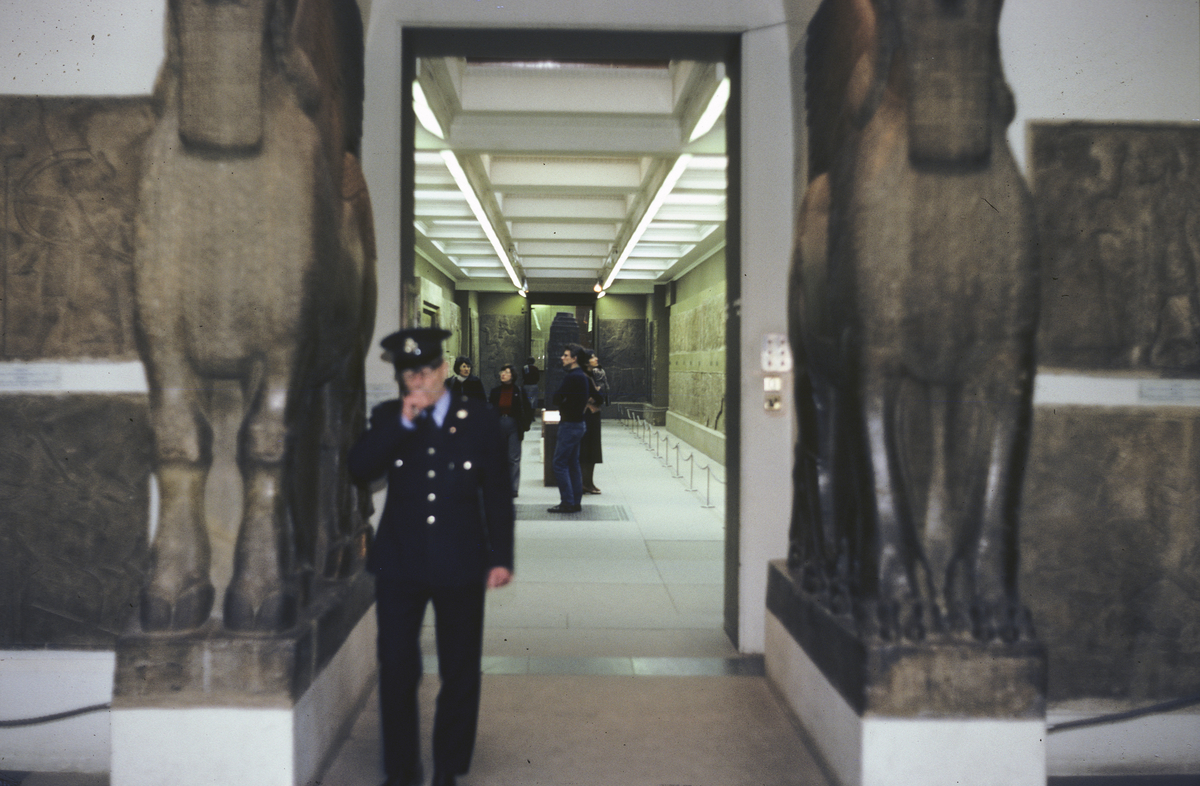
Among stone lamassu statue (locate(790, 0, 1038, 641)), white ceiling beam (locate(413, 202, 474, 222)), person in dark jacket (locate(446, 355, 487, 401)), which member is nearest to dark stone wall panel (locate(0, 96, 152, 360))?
stone lamassu statue (locate(790, 0, 1038, 641))

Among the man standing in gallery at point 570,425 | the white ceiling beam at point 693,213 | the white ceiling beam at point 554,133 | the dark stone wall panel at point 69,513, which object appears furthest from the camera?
the white ceiling beam at point 693,213

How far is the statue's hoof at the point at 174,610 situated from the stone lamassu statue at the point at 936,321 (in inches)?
92.8

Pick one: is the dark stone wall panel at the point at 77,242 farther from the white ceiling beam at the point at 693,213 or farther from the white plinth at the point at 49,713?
the white ceiling beam at the point at 693,213

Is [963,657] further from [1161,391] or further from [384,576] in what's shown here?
[384,576]

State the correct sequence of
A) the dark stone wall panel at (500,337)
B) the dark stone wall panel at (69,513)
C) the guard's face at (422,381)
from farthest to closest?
the dark stone wall panel at (500,337)
the dark stone wall panel at (69,513)
the guard's face at (422,381)

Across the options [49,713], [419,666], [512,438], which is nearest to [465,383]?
[512,438]

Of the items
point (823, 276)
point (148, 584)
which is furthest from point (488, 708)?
point (823, 276)

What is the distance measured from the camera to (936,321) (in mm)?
2711

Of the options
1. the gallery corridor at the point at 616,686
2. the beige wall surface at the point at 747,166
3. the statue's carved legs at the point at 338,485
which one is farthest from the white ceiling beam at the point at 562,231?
the statue's carved legs at the point at 338,485

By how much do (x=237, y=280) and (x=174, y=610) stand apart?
1.17 metres

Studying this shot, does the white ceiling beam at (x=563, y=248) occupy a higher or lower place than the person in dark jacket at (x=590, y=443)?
higher

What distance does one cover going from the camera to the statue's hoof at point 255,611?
8.63 ft

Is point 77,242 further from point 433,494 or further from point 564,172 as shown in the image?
point 564,172

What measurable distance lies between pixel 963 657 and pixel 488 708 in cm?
206
